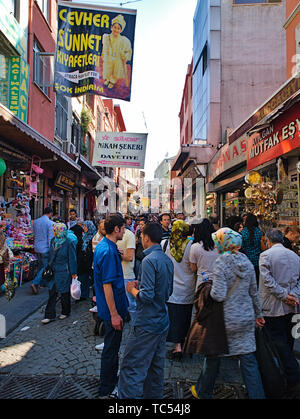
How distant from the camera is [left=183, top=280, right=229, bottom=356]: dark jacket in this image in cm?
288

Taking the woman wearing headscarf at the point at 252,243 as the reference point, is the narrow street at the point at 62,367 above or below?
below

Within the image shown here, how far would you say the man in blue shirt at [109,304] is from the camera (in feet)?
10.0

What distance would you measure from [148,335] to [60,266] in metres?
3.20

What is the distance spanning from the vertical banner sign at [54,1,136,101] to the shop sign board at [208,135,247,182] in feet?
14.0

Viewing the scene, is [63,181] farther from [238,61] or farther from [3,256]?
[238,61]

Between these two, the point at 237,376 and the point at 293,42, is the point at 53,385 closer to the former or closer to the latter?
the point at 237,376

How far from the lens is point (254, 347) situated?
2902mm

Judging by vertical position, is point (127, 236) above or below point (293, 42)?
below

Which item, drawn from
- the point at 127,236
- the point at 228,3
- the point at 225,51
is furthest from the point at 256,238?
the point at 228,3

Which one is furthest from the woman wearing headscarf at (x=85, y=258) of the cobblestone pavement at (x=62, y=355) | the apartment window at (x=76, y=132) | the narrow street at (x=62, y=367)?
the apartment window at (x=76, y=132)

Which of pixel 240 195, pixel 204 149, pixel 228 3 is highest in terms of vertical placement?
pixel 228 3

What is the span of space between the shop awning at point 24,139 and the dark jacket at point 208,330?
16.5 ft

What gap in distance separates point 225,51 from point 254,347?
1718 centimetres

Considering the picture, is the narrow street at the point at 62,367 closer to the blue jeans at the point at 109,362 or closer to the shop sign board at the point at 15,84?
the blue jeans at the point at 109,362
